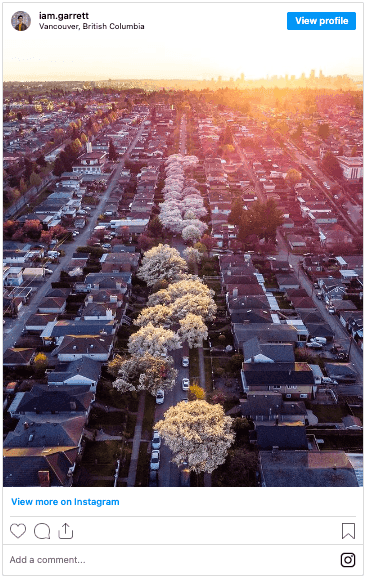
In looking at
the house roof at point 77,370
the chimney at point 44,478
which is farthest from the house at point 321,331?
the chimney at point 44,478

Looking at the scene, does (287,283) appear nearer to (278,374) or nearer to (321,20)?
(278,374)

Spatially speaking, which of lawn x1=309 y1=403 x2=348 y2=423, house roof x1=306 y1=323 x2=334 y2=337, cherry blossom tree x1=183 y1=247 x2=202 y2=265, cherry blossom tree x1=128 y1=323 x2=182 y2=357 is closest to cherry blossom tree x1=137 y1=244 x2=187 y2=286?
cherry blossom tree x1=183 y1=247 x2=202 y2=265

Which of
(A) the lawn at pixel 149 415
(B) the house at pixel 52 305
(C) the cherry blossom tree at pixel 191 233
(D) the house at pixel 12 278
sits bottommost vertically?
(A) the lawn at pixel 149 415

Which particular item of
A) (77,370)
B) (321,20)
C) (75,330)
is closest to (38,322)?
(75,330)

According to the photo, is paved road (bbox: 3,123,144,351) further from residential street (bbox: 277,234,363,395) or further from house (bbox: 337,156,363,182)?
house (bbox: 337,156,363,182)

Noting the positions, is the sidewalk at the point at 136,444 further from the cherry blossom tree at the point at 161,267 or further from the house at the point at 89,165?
the house at the point at 89,165
